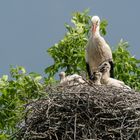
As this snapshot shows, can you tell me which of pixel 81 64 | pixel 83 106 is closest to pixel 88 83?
pixel 83 106

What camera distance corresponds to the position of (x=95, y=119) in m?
12.6

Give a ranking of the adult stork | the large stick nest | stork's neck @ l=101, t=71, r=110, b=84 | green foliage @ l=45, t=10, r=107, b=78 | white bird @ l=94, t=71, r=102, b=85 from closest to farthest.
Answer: the large stick nest, white bird @ l=94, t=71, r=102, b=85, stork's neck @ l=101, t=71, r=110, b=84, the adult stork, green foliage @ l=45, t=10, r=107, b=78

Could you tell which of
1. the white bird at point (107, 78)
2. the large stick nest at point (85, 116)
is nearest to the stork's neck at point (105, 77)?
the white bird at point (107, 78)

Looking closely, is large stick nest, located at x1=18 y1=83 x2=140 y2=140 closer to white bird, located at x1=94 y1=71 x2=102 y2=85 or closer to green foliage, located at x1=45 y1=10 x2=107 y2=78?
white bird, located at x1=94 y1=71 x2=102 y2=85

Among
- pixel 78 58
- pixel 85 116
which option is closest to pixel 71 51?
pixel 78 58

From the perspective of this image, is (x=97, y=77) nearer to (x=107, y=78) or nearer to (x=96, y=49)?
(x=107, y=78)

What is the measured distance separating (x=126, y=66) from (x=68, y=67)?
0.90 metres

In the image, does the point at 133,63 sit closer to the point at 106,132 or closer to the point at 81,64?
the point at 81,64

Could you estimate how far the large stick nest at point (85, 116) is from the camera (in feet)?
41.0

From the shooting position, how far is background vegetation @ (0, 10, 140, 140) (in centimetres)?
1602

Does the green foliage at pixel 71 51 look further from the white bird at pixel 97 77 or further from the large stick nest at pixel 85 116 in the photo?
the large stick nest at pixel 85 116

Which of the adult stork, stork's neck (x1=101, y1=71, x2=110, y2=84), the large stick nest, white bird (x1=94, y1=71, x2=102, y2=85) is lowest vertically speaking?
the large stick nest

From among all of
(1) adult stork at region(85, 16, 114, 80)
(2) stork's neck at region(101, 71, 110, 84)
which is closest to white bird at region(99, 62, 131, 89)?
(2) stork's neck at region(101, 71, 110, 84)

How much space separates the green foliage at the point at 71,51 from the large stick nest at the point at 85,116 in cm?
362
